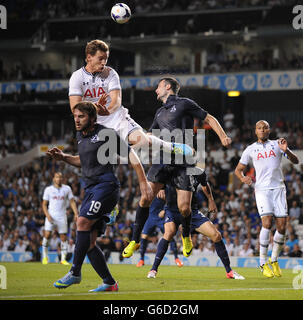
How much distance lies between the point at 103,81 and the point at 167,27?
3220cm

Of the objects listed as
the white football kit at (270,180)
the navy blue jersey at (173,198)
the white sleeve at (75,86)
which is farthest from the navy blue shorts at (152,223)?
the white sleeve at (75,86)

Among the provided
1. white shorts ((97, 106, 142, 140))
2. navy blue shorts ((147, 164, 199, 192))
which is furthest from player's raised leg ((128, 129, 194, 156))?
navy blue shorts ((147, 164, 199, 192))

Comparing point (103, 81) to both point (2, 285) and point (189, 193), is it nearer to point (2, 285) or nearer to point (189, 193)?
point (189, 193)

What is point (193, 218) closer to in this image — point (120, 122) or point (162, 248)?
point (162, 248)

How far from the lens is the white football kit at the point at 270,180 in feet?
42.3

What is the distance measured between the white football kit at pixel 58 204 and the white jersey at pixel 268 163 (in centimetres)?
773

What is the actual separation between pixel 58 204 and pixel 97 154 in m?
11.1

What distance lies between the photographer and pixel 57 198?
19.6m

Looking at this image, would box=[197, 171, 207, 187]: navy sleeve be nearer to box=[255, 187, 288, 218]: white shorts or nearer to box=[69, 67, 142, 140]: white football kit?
box=[255, 187, 288, 218]: white shorts

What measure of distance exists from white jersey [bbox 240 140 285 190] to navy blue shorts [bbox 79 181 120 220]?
4872mm

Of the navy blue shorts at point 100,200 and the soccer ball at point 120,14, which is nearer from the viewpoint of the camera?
the navy blue shorts at point 100,200

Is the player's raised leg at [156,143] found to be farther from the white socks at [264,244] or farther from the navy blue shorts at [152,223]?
the navy blue shorts at [152,223]

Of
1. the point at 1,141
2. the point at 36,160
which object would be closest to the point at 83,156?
the point at 36,160

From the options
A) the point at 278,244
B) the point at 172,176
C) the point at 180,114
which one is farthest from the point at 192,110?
the point at 278,244
